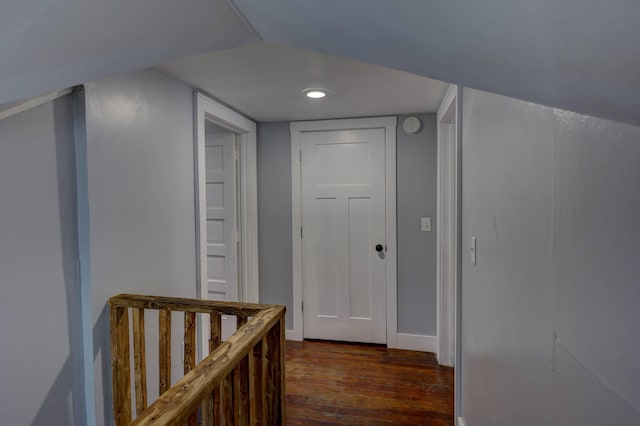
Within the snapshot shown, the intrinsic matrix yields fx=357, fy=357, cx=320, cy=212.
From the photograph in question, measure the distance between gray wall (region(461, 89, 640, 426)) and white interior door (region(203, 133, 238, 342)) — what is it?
217cm

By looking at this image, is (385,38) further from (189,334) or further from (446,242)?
(446,242)

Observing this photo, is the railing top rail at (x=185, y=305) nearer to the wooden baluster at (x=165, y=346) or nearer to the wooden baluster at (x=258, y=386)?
the wooden baluster at (x=165, y=346)

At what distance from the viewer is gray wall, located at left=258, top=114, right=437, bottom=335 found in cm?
304

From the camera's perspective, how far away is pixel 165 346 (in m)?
1.71

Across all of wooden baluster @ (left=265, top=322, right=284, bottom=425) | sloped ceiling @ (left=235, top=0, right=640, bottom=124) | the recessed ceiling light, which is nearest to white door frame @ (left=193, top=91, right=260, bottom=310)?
the recessed ceiling light

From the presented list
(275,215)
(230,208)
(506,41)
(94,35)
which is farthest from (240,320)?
(275,215)

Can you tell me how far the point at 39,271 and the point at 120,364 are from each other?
0.56 metres

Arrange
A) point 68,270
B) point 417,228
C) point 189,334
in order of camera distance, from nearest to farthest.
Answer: point 68,270 < point 189,334 < point 417,228

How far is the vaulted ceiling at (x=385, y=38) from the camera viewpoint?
0.39m

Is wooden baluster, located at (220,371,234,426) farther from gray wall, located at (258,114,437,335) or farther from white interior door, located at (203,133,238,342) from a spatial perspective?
gray wall, located at (258,114,437,335)

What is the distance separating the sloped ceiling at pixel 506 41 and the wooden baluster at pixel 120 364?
144 cm

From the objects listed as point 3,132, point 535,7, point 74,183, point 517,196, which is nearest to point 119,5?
point 535,7

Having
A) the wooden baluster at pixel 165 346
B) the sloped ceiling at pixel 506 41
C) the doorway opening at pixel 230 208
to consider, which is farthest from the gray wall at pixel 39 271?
the doorway opening at pixel 230 208

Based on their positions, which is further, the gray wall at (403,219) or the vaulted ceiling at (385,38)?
the gray wall at (403,219)
